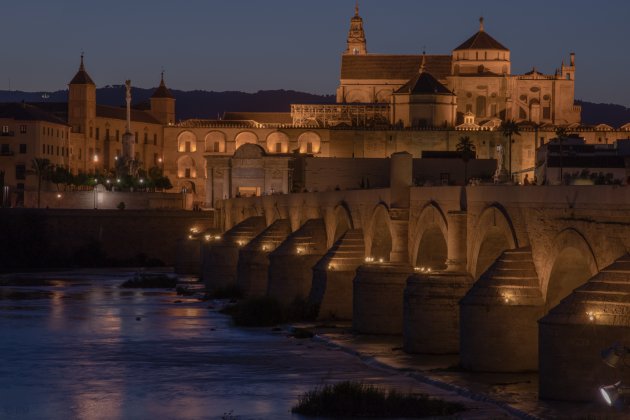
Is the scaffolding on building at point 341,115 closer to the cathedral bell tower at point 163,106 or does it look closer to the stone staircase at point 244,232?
the cathedral bell tower at point 163,106

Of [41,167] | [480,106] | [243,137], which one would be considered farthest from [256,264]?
[243,137]

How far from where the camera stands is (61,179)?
343 feet

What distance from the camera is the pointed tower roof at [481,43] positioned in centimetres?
11738

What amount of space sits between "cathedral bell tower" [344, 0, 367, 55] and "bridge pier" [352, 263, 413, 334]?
105 m

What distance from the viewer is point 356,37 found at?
458 feet

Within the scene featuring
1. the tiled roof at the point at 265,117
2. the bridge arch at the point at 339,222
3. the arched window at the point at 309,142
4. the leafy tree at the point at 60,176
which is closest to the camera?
the bridge arch at the point at 339,222

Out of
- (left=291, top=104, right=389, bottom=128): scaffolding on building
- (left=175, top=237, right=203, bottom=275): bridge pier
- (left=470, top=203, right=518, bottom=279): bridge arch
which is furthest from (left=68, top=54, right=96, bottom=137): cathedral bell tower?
(left=470, top=203, right=518, bottom=279): bridge arch

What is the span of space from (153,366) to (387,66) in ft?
315

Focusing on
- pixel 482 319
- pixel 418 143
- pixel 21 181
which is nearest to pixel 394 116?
pixel 418 143

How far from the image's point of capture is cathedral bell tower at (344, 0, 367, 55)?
5448 inches

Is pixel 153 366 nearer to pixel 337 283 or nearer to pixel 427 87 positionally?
pixel 337 283

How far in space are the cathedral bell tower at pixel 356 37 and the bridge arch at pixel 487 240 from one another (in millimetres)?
108852

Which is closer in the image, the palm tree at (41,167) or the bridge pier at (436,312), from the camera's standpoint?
the bridge pier at (436,312)

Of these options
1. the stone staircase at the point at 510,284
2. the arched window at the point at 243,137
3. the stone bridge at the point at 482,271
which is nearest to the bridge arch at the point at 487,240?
the stone bridge at the point at 482,271
